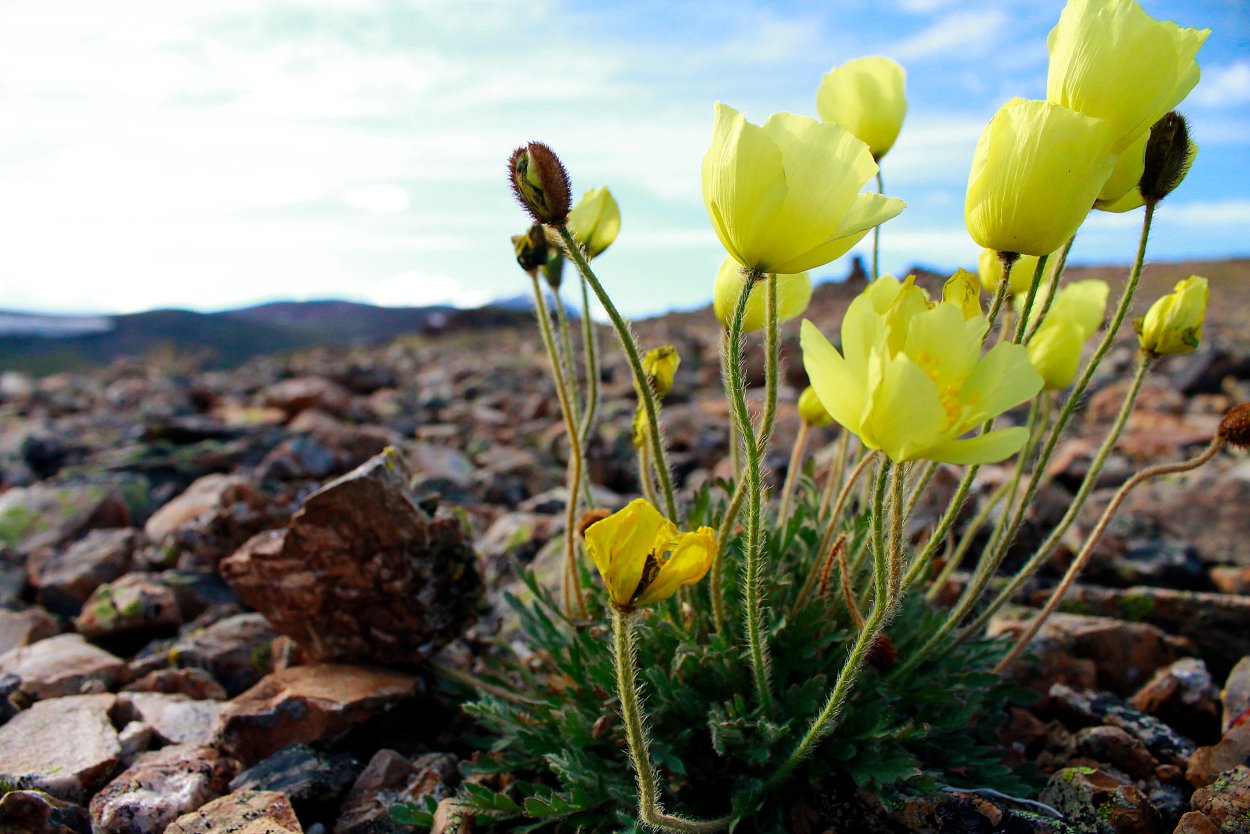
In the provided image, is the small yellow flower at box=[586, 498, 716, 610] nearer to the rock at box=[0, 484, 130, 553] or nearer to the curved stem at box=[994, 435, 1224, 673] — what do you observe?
the curved stem at box=[994, 435, 1224, 673]

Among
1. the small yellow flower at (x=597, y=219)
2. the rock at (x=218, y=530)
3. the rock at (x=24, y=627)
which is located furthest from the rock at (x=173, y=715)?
the small yellow flower at (x=597, y=219)

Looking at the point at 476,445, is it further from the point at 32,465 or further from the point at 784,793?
the point at 784,793

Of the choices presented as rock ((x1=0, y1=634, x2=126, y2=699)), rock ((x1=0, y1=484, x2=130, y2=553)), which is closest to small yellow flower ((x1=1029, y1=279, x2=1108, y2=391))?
rock ((x1=0, y1=634, x2=126, y2=699))

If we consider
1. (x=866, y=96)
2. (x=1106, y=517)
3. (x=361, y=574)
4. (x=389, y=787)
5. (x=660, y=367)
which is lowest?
(x=389, y=787)

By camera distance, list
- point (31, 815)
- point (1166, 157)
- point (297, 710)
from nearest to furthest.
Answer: point (1166, 157), point (31, 815), point (297, 710)

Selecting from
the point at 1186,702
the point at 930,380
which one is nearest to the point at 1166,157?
the point at 930,380

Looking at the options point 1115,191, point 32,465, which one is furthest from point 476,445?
point 1115,191

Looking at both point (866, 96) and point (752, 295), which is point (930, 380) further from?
point (866, 96)
